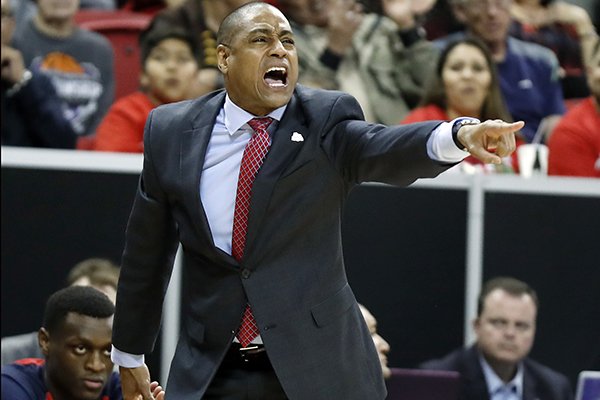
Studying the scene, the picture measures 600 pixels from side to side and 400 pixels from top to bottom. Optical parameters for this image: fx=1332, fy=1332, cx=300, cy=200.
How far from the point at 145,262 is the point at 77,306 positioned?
4.68 feet

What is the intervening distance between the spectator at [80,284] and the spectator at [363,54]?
1792mm

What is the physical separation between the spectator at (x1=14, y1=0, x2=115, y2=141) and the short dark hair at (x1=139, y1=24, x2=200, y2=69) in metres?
0.38

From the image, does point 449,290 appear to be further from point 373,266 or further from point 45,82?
point 45,82

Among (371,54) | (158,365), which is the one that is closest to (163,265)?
A: (158,365)

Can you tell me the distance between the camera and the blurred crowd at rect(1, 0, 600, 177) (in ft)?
22.4

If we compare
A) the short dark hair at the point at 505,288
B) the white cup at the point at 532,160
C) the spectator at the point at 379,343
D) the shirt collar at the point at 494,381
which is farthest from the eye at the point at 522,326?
the white cup at the point at 532,160

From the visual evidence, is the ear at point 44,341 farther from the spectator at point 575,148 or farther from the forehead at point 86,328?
the spectator at point 575,148

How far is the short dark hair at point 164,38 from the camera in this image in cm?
711

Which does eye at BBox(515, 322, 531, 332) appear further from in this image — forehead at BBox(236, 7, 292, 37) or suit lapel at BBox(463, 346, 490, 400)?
forehead at BBox(236, 7, 292, 37)

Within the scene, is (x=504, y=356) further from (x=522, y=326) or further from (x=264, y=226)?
(x=264, y=226)

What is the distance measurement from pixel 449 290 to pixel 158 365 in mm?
1355

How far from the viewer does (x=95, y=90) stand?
7422 millimetres

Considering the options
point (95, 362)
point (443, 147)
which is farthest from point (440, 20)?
point (443, 147)

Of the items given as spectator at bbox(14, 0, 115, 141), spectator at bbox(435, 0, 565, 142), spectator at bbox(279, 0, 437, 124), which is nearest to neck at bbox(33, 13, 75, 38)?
spectator at bbox(14, 0, 115, 141)
